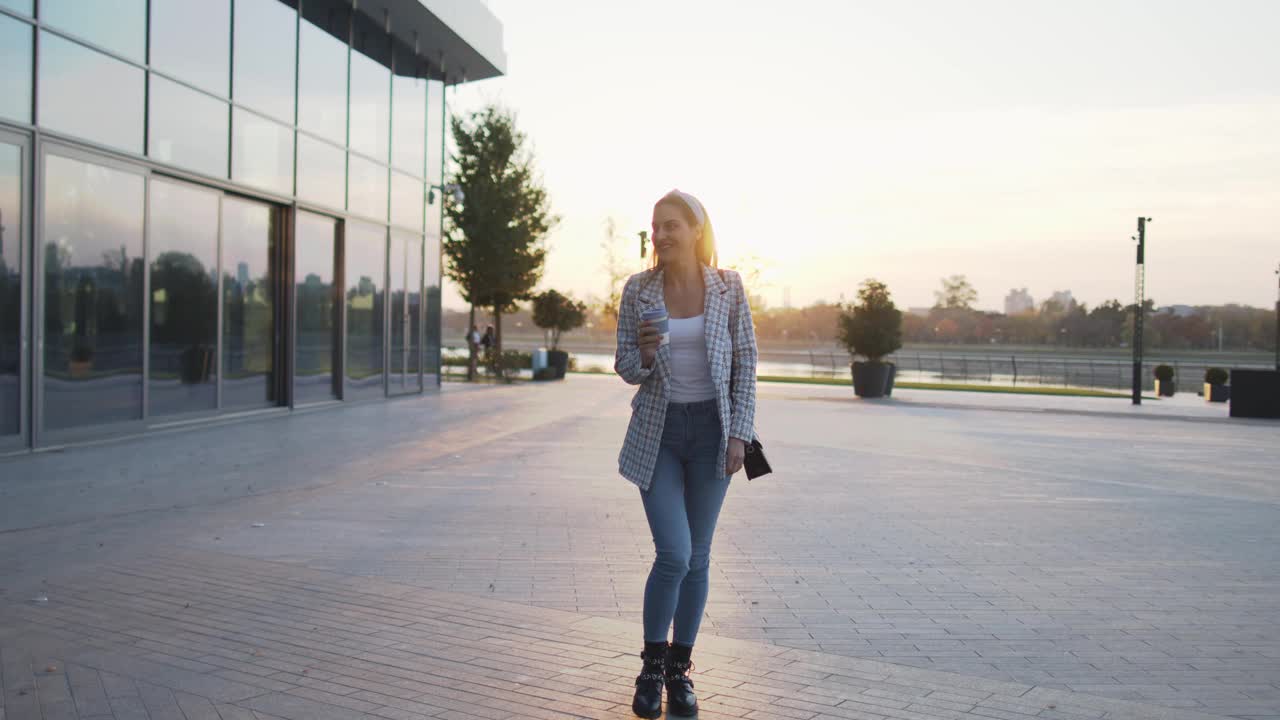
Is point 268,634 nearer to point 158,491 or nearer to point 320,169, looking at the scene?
point 158,491

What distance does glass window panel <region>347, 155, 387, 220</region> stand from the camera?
17.2 m

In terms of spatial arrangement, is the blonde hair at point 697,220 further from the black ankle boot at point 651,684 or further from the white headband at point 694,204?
the black ankle boot at point 651,684

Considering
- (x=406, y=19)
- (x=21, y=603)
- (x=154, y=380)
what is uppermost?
(x=406, y=19)

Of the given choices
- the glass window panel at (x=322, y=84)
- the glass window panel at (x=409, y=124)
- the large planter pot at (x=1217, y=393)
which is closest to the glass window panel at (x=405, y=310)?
the glass window panel at (x=409, y=124)

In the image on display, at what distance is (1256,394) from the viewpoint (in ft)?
62.2

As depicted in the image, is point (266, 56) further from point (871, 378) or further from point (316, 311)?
point (871, 378)

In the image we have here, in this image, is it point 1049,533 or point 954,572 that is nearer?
point 954,572

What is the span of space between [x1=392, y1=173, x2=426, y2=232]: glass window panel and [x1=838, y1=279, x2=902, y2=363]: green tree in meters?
11.1

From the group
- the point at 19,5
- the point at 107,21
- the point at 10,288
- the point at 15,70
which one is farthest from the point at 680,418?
the point at 107,21

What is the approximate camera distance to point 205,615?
15.1 ft

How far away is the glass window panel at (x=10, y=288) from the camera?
9727 millimetres

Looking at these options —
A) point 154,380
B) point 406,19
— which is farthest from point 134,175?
point 406,19

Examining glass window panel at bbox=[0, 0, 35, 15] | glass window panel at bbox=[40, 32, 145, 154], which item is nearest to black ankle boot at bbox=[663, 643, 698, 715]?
glass window panel at bbox=[40, 32, 145, 154]

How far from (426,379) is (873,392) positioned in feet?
36.8
